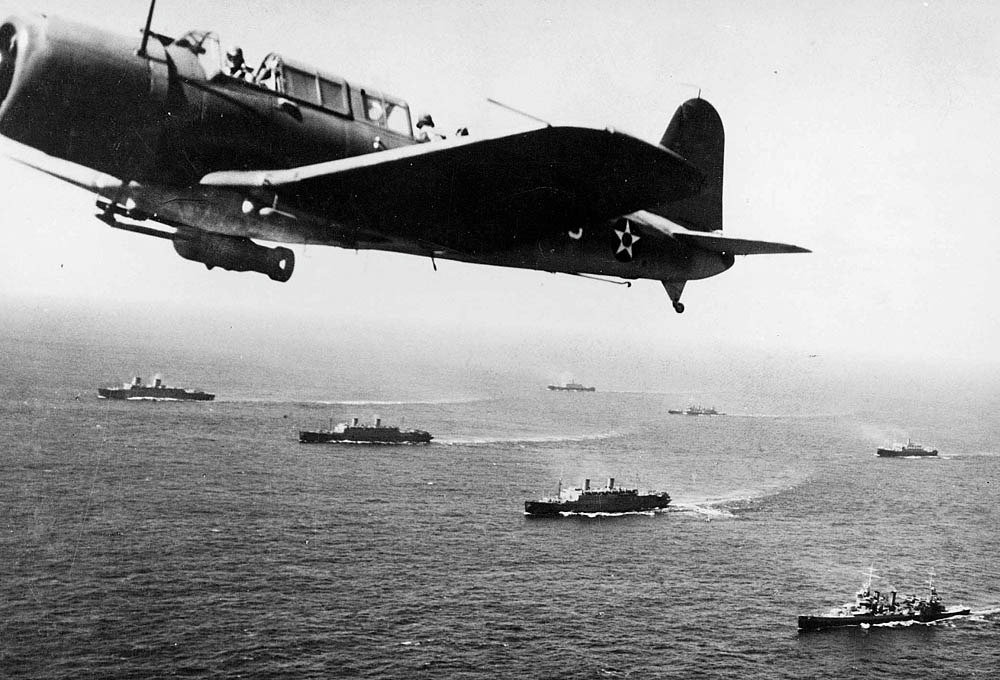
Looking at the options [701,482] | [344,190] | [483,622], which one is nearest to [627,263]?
[344,190]

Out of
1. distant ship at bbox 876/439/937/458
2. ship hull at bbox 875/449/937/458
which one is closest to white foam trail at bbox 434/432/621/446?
ship hull at bbox 875/449/937/458

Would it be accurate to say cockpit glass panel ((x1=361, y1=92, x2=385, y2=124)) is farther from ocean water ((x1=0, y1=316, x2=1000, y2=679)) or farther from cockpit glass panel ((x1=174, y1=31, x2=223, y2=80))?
ocean water ((x1=0, y1=316, x2=1000, y2=679))

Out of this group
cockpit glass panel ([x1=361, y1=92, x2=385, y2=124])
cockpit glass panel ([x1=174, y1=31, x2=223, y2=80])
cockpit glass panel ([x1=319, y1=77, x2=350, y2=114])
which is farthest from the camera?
cockpit glass panel ([x1=361, y1=92, x2=385, y2=124])

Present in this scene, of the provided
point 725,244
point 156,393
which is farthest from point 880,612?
point 156,393

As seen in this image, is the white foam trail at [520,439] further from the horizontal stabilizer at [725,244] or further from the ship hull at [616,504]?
the horizontal stabilizer at [725,244]

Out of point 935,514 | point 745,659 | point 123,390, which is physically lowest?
point 745,659

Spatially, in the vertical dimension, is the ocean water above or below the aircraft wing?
below

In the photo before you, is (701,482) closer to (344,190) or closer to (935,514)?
(935,514)
